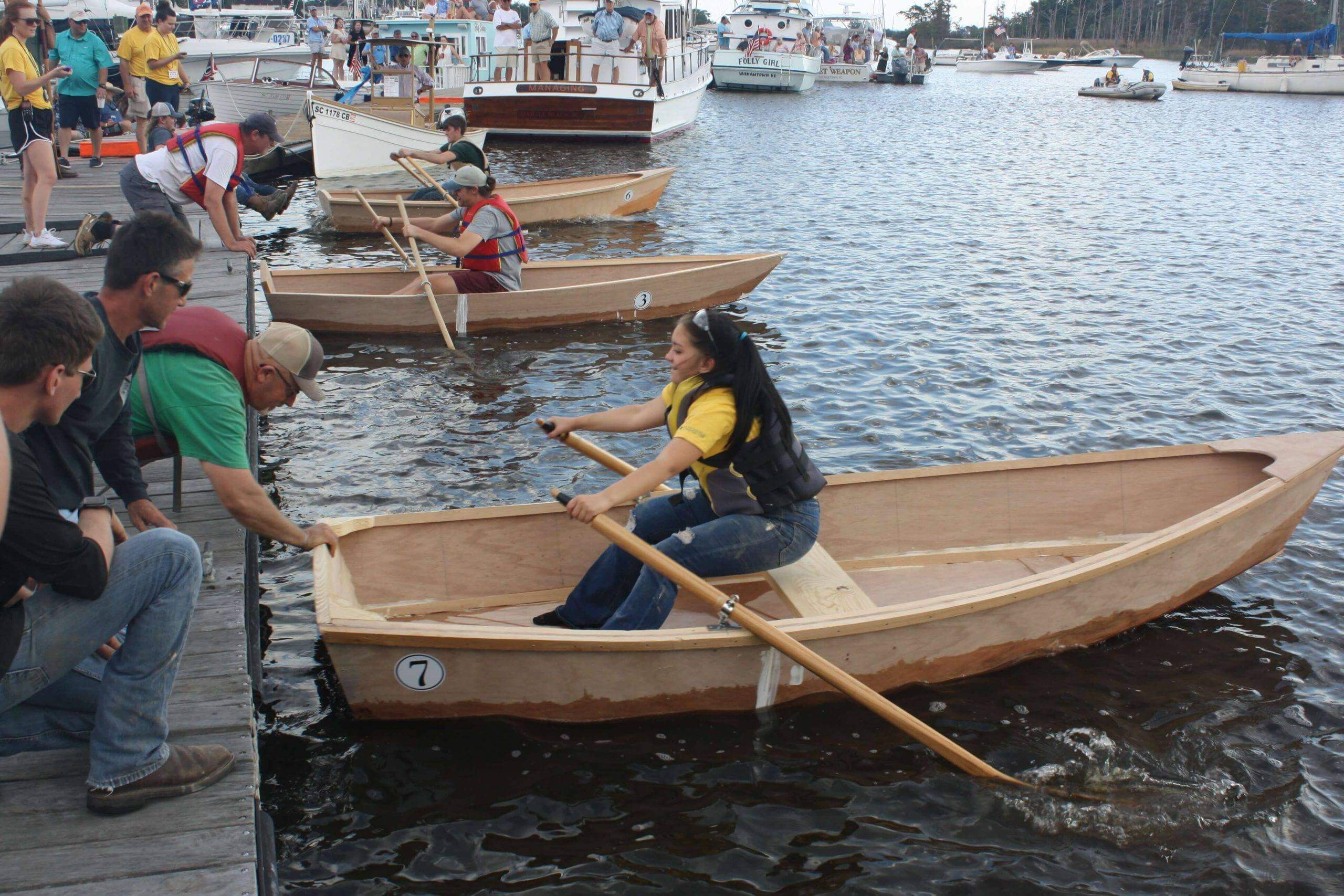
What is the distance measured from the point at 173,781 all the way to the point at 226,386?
5.49 ft

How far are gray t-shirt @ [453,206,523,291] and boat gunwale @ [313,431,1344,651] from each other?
553 cm

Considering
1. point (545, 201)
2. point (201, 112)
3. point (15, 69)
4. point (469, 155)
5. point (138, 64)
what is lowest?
point (545, 201)

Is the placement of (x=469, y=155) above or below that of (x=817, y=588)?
above

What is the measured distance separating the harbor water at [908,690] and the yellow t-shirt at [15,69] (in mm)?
3648

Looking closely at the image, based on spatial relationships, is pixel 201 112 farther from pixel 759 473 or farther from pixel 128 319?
pixel 759 473

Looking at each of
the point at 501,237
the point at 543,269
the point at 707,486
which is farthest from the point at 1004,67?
A: the point at 707,486

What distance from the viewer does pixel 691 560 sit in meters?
5.28

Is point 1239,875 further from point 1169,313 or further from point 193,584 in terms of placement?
point 1169,313

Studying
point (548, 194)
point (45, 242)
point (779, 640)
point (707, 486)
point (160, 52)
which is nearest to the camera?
point (779, 640)

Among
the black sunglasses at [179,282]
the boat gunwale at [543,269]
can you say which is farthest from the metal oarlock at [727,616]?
the boat gunwale at [543,269]

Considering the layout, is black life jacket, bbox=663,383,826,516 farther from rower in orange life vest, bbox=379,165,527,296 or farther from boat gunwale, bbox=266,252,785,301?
boat gunwale, bbox=266,252,785,301

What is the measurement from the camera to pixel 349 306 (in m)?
10.8

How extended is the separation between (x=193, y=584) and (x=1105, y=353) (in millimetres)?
10600

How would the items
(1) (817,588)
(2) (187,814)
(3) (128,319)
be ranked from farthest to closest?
(1) (817,588), (3) (128,319), (2) (187,814)
